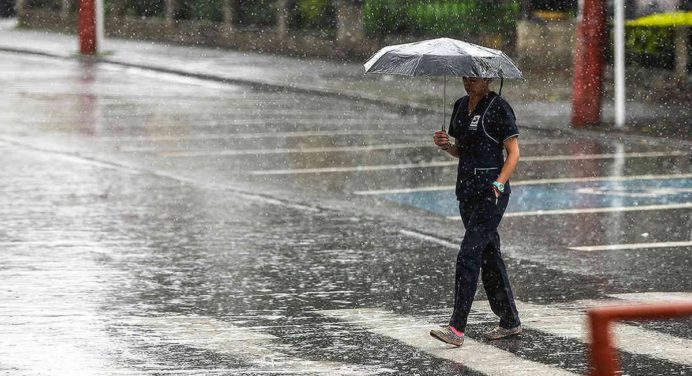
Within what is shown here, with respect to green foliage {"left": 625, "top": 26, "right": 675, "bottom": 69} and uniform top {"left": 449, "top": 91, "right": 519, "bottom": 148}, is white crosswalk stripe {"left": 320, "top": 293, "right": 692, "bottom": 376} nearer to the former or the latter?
uniform top {"left": 449, "top": 91, "right": 519, "bottom": 148}

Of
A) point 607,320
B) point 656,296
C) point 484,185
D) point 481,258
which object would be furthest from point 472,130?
point 607,320

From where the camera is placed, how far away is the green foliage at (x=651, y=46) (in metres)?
25.7

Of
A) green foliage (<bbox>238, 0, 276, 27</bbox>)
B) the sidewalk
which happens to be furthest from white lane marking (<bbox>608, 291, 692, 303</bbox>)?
Result: green foliage (<bbox>238, 0, 276, 27</bbox>)

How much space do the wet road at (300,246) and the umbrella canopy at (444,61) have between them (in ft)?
5.17

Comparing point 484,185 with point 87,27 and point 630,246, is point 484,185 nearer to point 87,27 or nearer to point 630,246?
point 630,246

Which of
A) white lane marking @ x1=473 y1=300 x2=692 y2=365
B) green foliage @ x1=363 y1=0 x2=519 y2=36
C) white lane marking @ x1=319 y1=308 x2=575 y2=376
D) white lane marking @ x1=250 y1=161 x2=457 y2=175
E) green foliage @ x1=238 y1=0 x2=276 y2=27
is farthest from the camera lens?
green foliage @ x1=238 y1=0 x2=276 y2=27

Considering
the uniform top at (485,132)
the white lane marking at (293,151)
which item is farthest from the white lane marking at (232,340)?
the white lane marking at (293,151)

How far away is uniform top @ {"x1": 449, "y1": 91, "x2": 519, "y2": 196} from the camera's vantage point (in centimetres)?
891

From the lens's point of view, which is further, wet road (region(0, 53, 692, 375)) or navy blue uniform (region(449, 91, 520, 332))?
navy blue uniform (region(449, 91, 520, 332))

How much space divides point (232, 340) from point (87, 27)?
27817 mm

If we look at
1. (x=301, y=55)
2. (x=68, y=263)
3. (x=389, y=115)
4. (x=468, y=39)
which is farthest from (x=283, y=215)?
(x=301, y=55)

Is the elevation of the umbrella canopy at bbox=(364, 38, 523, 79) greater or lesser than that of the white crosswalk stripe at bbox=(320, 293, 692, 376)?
greater

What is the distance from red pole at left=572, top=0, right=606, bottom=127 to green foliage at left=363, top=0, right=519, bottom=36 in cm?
979

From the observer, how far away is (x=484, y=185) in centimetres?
892
